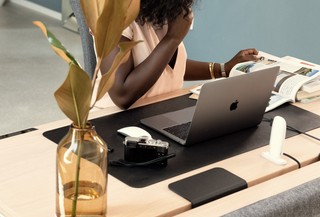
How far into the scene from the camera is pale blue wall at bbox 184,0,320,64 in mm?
2672

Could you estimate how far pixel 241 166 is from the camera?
3.22 feet

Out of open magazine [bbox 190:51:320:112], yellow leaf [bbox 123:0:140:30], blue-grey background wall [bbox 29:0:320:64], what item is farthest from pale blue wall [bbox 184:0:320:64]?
yellow leaf [bbox 123:0:140:30]

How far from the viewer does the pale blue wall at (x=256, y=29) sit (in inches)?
105

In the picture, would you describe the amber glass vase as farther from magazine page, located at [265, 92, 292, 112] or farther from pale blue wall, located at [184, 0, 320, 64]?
pale blue wall, located at [184, 0, 320, 64]

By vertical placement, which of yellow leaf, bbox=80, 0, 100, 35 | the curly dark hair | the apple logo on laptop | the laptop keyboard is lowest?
the laptop keyboard

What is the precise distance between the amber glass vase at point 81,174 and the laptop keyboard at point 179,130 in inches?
17.4

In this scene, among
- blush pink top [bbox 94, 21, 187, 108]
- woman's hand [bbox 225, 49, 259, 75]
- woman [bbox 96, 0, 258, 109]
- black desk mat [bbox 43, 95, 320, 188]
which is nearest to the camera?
black desk mat [bbox 43, 95, 320, 188]

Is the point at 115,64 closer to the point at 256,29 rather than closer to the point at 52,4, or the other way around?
the point at 256,29

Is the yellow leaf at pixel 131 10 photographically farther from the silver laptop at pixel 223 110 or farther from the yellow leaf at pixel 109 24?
the silver laptop at pixel 223 110

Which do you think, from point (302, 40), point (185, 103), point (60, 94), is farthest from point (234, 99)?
point (302, 40)

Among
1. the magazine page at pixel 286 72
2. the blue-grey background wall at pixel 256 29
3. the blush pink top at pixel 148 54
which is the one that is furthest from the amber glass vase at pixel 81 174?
the blue-grey background wall at pixel 256 29

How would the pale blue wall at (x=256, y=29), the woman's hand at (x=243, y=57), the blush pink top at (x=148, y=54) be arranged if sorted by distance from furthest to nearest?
the pale blue wall at (x=256, y=29), the woman's hand at (x=243, y=57), the blush pink top at (x=148, y=54)

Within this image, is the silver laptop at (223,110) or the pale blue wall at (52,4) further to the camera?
the pale blue wall at (52,4)

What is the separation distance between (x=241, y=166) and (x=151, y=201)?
11.0 inches
